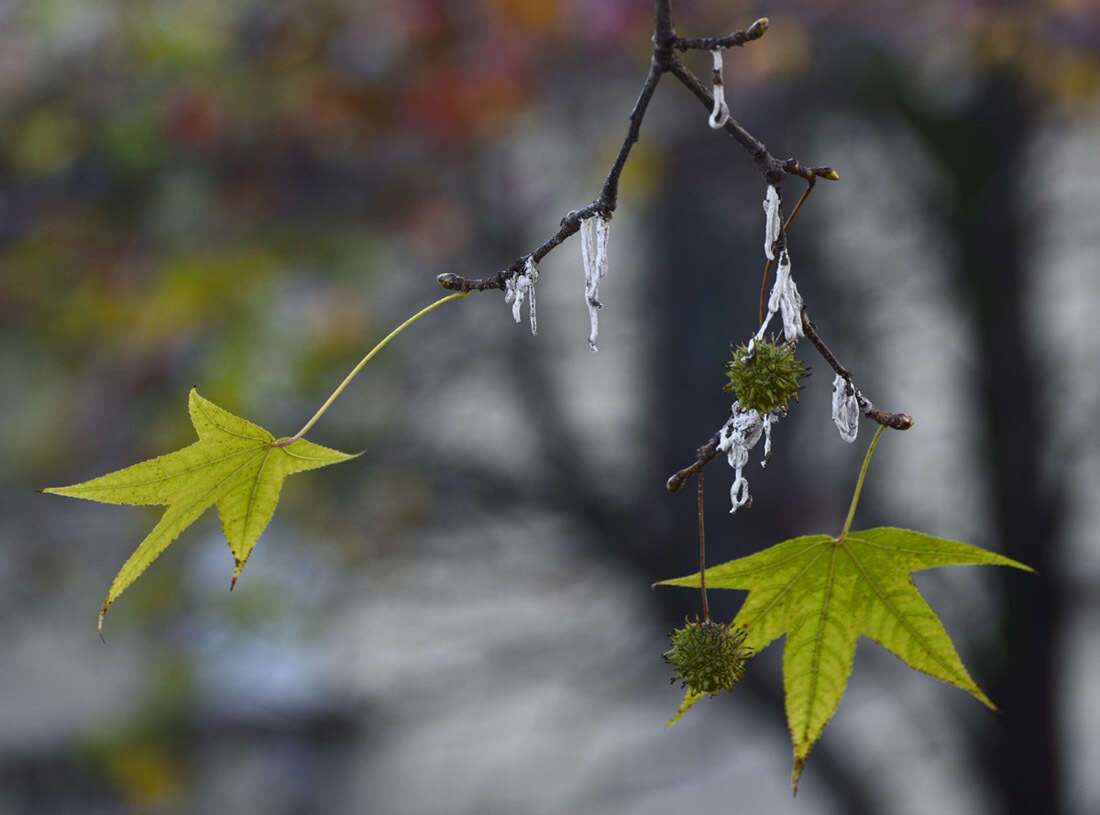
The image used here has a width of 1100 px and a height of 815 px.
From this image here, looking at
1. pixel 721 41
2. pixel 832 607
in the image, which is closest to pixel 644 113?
pixel 721 41

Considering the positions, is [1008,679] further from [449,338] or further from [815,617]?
[815,617]

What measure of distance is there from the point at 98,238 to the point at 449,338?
44.4 inches

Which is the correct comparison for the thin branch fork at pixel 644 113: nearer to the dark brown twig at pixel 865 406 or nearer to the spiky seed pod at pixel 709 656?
the dark brown twig at pixel 865 406

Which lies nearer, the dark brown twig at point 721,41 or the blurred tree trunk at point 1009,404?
the dark brown twig at point 721,41

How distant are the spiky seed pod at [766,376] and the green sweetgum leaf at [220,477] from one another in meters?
0.34

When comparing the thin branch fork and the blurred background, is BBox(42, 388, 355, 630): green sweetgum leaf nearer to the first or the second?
the thin branch fork

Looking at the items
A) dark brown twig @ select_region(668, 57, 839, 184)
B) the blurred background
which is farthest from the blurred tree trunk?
dark brown twig @ select_region(668, 57, 839, 184)

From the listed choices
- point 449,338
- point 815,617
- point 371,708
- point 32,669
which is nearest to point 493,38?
point 449,338

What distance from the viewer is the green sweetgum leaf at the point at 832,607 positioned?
84 cm

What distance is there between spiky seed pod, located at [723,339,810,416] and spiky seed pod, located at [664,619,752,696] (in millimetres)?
183

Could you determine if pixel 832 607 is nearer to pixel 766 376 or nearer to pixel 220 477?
pixel 766 376

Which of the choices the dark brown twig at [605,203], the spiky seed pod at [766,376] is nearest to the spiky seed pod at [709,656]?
the spiky seed pod at [766,376]

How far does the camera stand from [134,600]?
356 centimetres

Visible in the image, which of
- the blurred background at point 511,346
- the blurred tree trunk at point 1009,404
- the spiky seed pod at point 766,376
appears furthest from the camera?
the blurred tree trunk at point 1009,404
